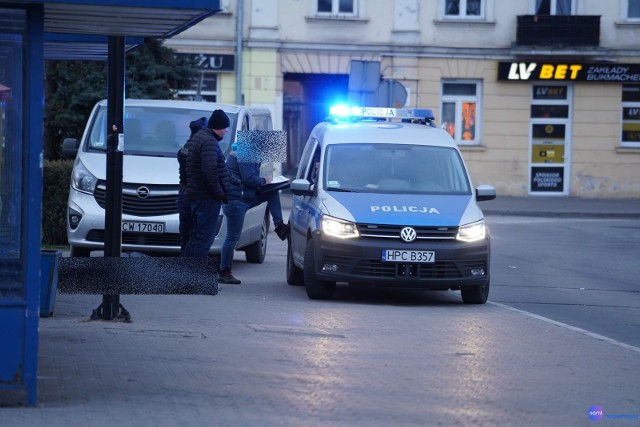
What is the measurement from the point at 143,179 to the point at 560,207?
71.7 feet

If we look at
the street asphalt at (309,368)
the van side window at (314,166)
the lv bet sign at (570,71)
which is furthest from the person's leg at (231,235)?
the lv bet sign at (570,71)

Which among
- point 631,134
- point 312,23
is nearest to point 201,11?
point 312,23

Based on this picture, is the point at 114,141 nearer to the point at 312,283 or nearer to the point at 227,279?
the point at 312,283

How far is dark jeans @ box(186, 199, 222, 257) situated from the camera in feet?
43.5

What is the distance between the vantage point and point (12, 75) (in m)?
6.98

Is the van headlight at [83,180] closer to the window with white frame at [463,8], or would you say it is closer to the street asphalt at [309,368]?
the street asphalt at [309,368]

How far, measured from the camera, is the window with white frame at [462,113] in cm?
3969

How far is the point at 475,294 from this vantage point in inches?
529

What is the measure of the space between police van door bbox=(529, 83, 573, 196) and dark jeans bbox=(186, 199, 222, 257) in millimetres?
27595

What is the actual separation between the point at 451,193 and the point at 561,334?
3177 mm

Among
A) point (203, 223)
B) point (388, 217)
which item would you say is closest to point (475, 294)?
point (388, 217)

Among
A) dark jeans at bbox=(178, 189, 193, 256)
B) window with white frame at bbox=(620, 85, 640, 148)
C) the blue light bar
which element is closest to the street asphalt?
dark jeans at bbox=(178, 189, 193, 256)

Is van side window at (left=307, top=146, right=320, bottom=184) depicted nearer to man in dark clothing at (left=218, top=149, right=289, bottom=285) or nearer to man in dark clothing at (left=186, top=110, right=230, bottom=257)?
man in dark clothing at (left=218, top=149, right=289, bottom=285)

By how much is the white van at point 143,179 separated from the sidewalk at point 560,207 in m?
16.6
